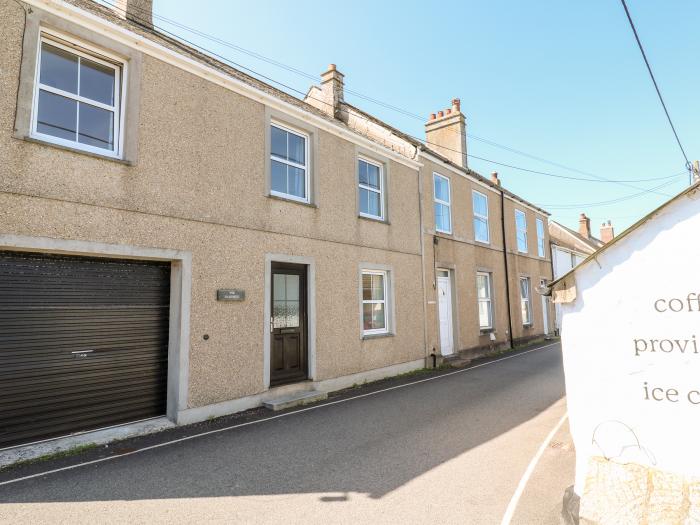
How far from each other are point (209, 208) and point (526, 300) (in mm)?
15840

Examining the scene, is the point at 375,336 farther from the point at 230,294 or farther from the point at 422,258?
the point at 230,294

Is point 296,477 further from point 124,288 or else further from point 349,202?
point 349,202

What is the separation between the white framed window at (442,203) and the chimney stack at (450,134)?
7.69ft

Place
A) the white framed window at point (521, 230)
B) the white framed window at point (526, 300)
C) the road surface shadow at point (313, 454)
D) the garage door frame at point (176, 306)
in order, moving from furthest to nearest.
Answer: the white framed window at point (521, 230) < the white framed window at point (526, 300) < the garage door frame at point (176, 306) < the road surface shadow at point (313, 454)

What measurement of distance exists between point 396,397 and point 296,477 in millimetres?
4126

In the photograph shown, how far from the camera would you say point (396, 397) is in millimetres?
8492

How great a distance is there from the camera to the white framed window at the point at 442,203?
44.1 ft

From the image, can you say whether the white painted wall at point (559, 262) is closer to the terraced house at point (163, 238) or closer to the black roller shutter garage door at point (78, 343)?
the terraced house at point (163, 238)

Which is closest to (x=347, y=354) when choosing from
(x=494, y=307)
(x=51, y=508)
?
(x=51, y=508)

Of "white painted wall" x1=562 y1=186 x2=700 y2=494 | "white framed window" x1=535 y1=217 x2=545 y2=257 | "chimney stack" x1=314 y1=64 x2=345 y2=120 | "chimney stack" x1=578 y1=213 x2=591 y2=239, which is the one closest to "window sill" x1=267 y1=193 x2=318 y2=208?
"chimney stack" x1=314 y1=64 x2=345 y2=120

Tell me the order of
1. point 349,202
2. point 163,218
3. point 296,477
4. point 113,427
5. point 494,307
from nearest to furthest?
point 296,477
point 113,427
point 163,218
point 349,202
point 494,307

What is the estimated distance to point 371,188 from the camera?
11.2 metres

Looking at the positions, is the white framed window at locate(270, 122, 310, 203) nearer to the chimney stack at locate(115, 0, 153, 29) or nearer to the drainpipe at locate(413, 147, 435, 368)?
the chimney stack at locate(115, 0, 153, 29)

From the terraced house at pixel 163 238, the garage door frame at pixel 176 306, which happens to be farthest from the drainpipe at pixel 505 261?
the garage door frame at pixel 176 306
